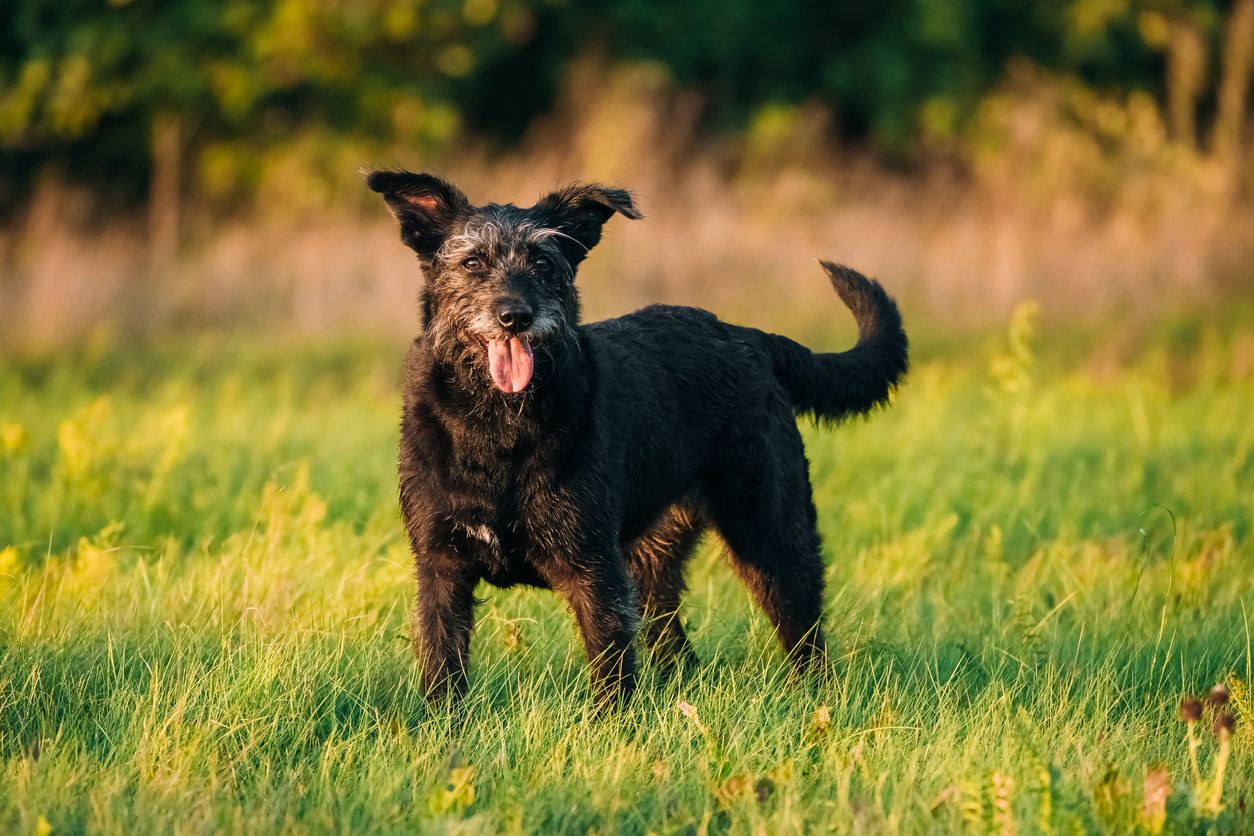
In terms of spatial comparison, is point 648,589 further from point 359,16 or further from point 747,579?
point 359,16

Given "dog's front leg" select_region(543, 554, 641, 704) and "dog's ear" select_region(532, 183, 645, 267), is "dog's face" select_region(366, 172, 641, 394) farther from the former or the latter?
"dog's front leg" select_region(543, 554, 641, 704)

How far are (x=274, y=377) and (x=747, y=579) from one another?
7000 mm

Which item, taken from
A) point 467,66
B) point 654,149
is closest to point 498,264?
point 654,149

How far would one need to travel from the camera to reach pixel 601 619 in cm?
444

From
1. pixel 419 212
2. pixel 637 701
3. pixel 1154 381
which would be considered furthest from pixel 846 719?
pixel 1154 381

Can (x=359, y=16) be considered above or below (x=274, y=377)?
above

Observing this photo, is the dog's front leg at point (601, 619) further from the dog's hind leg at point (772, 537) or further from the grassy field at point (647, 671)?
the dog's hind leg at point (772, 537)

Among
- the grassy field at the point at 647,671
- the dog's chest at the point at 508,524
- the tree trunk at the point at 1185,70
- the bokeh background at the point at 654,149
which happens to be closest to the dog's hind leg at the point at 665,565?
the grassy field at the point at 647,671

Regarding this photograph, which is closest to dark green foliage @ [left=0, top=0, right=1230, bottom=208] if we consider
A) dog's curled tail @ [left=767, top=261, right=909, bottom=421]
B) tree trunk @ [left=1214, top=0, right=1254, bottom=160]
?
tree trunk @ [left=1214, top=0, right=1254, bottom=160]

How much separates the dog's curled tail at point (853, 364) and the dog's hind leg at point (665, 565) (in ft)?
2.16

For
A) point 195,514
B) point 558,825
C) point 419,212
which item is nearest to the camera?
point 558,825

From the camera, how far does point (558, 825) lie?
12.0 feet

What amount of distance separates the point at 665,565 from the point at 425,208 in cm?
164

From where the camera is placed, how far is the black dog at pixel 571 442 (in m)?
4.42
